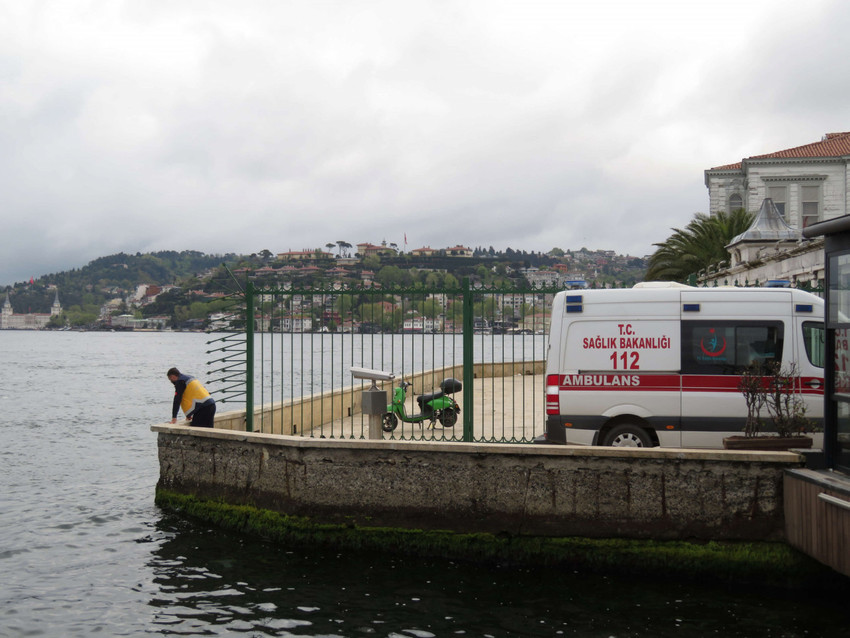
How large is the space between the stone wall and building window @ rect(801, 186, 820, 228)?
4491cm

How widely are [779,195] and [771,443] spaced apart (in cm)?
4504

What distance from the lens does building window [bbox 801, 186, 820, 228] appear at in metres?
49.7

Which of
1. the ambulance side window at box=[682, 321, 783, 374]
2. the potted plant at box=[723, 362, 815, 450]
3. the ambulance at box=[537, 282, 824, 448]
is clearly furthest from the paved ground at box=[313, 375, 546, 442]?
the potted plant at box=[723, 362, 815, 450]

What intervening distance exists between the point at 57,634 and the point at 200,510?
10.1 ft

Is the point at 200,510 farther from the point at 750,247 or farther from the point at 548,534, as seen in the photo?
the point at 750,247

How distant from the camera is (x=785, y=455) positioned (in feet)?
29.7

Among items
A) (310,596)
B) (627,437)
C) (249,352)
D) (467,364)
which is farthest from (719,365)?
(249,352)

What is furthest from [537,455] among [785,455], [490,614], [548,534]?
[785,455]

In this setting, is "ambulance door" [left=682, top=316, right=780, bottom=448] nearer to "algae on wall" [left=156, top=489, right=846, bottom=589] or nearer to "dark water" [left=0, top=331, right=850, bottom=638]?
"algae on wall" [left=156, top=489, right=846, bottom=589]

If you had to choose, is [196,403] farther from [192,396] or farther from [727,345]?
[727,345]

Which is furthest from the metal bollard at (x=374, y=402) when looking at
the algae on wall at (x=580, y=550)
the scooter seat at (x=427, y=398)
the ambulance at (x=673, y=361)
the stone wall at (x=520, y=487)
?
the scooter seat at (x=427, y=398)

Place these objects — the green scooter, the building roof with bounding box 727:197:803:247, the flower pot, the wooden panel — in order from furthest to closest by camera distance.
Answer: the building roof with bounding box 727:197:803:247, the green scooter, the flower pot, the wooden panel

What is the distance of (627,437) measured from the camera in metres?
10.6

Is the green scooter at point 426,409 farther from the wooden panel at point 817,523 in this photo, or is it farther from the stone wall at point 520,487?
the wooden panel at point 817,523
